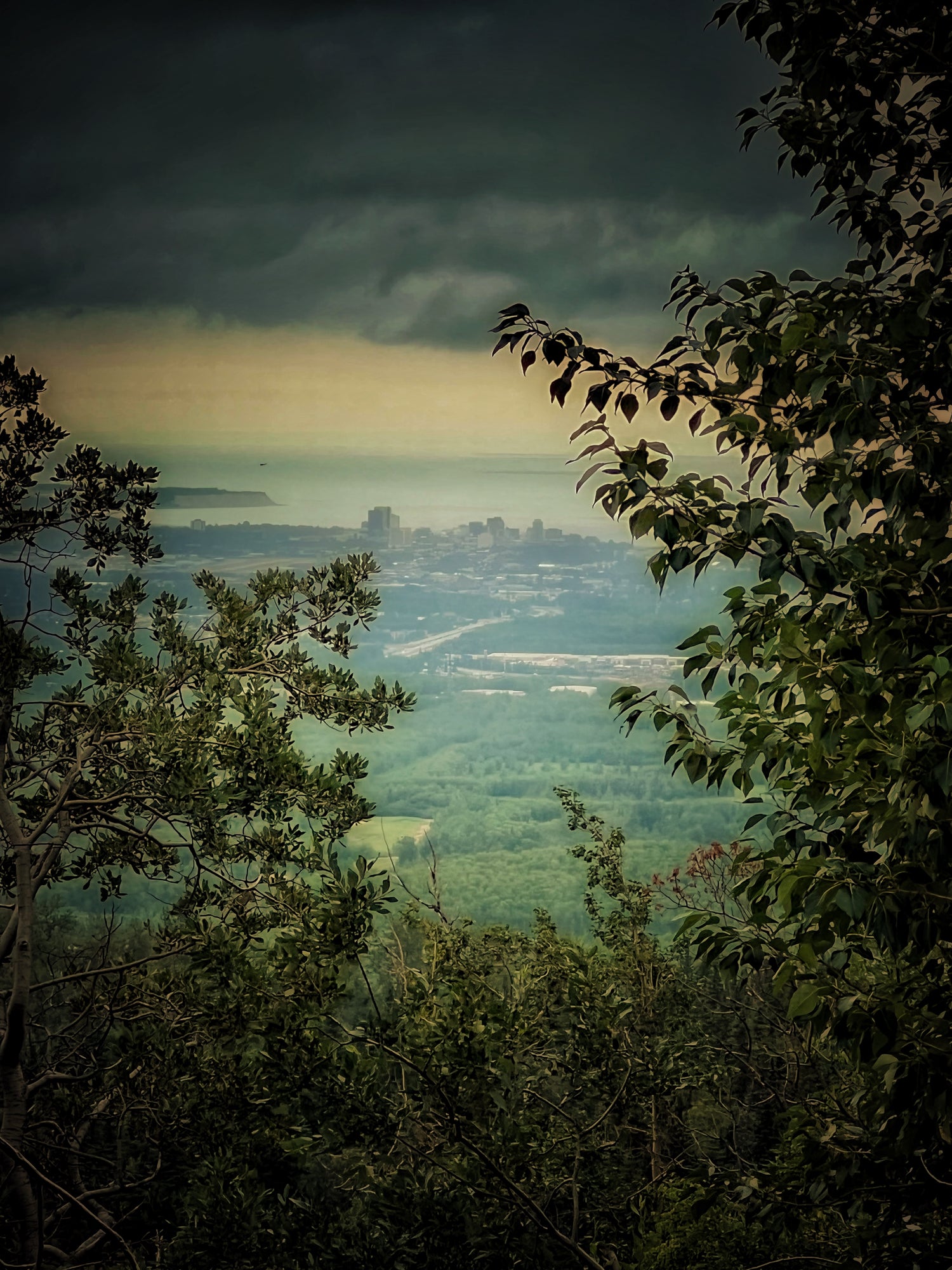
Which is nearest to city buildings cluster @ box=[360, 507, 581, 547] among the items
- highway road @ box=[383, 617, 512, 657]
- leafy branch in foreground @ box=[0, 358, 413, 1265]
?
highway road @ box=[383, 617, 512, 657]

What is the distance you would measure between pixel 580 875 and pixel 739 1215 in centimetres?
591

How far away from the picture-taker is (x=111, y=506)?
3.81 metres

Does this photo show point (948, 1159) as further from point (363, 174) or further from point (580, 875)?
point (363, 174)

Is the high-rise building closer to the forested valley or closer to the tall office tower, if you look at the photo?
the tall office tower

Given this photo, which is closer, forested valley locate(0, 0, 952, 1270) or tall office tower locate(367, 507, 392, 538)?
forested valley locate(0, 0, 952, 1270)

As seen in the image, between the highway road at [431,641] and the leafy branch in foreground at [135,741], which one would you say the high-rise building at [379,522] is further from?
the leafy branch in foreground at [135,741]

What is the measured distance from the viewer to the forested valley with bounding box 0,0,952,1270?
1.60 m

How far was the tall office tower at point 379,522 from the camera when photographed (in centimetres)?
1019

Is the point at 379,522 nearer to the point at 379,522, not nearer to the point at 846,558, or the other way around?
the point at 379,522

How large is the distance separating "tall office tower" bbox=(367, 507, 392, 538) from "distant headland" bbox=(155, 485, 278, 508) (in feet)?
3.32

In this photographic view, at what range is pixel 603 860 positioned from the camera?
5.13 meters

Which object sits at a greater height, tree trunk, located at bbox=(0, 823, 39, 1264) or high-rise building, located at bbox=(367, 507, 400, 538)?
high-rise building, located at bbox=(367, 507, 400, 538)

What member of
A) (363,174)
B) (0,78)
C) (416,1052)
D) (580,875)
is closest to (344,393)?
(363,174)

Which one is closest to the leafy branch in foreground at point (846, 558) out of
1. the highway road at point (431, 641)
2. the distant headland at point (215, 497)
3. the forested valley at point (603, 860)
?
the forested valley at point (603, 860)
